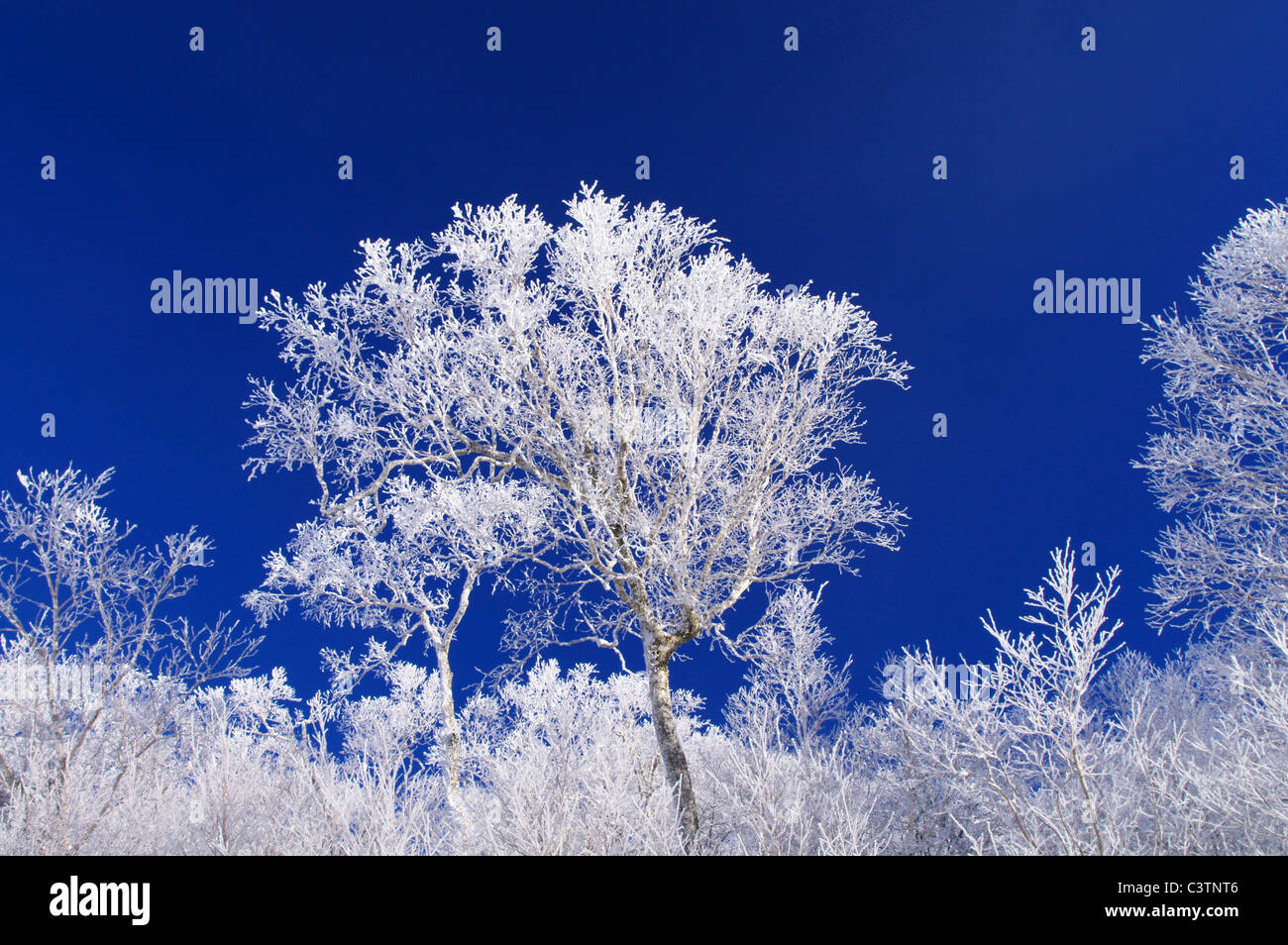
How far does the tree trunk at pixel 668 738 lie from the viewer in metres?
9.09

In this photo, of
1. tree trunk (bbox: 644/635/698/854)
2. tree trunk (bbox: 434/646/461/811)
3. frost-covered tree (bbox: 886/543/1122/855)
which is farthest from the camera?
tree trunk (bbox: 434/646/461/811)

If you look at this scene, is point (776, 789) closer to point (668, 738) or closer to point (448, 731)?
point (668, 738)

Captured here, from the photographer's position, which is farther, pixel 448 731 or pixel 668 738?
pixel 448 731

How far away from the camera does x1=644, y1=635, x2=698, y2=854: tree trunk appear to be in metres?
9.09

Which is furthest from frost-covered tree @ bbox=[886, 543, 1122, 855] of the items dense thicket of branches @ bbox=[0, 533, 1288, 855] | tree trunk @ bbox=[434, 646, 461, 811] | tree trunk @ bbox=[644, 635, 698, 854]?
tree trunk @ bbox=[434, 646, 461, 811]

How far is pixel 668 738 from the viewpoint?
9852mm

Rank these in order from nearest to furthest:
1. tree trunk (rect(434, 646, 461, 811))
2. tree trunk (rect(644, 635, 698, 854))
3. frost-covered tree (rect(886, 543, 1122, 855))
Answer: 1. frost-covered tree (rect(886, 543, 1122, 855))
2. tree trunk (rect(644, 635, 698, 854))
3. tree trunk (rect(434, 646, 461, 811))

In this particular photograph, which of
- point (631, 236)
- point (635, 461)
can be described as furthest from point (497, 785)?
point (631, 236)

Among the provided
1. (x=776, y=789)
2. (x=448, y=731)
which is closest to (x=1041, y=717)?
(x=776, y=789)

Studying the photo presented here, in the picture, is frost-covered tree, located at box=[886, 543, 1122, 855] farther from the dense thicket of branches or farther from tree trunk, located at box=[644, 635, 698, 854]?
tree trunk, located at box=[644, 635, 698, 854]

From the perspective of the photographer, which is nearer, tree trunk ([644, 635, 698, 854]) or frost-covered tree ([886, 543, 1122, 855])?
frost-covered tree ([886, 543, 1122, 855])
